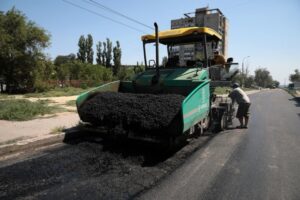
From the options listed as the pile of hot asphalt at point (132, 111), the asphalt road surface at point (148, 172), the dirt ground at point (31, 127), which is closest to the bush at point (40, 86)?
the dirt ground at point (31, 127)

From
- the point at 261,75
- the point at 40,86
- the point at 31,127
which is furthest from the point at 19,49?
the point at 261,75

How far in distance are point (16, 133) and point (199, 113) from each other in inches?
174

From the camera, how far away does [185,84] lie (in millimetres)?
6805

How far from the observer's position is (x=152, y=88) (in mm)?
7375

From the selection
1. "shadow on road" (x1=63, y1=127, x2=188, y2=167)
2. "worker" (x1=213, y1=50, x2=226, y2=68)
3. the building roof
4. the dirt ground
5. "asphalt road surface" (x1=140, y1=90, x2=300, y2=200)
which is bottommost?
"asphalt road surface" (x1=140, y1=90, x2=300, y2=200)

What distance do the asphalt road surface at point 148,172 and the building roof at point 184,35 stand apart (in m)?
2.89

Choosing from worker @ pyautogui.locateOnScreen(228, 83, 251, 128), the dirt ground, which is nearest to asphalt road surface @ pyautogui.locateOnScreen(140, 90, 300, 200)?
worker @ pyautogui.locateOnScreen(228, 83, 251, 128)

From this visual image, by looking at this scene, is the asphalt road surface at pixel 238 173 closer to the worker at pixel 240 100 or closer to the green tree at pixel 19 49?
the worker at pixel 240 100

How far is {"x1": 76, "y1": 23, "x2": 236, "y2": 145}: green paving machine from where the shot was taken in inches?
227

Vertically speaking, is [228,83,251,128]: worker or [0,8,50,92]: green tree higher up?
[0,8,50,92]: green tree

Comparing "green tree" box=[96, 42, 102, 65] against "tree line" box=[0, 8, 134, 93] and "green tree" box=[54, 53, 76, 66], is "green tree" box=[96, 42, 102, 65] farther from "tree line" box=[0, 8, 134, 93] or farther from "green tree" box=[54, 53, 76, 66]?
"tree line" box=[0, 8, 134, 93]

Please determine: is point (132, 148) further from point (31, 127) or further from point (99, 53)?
point (99, 53)

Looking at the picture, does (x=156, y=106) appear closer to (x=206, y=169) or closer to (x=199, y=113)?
(x=199, y=113)

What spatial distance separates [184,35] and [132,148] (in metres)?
3.56
